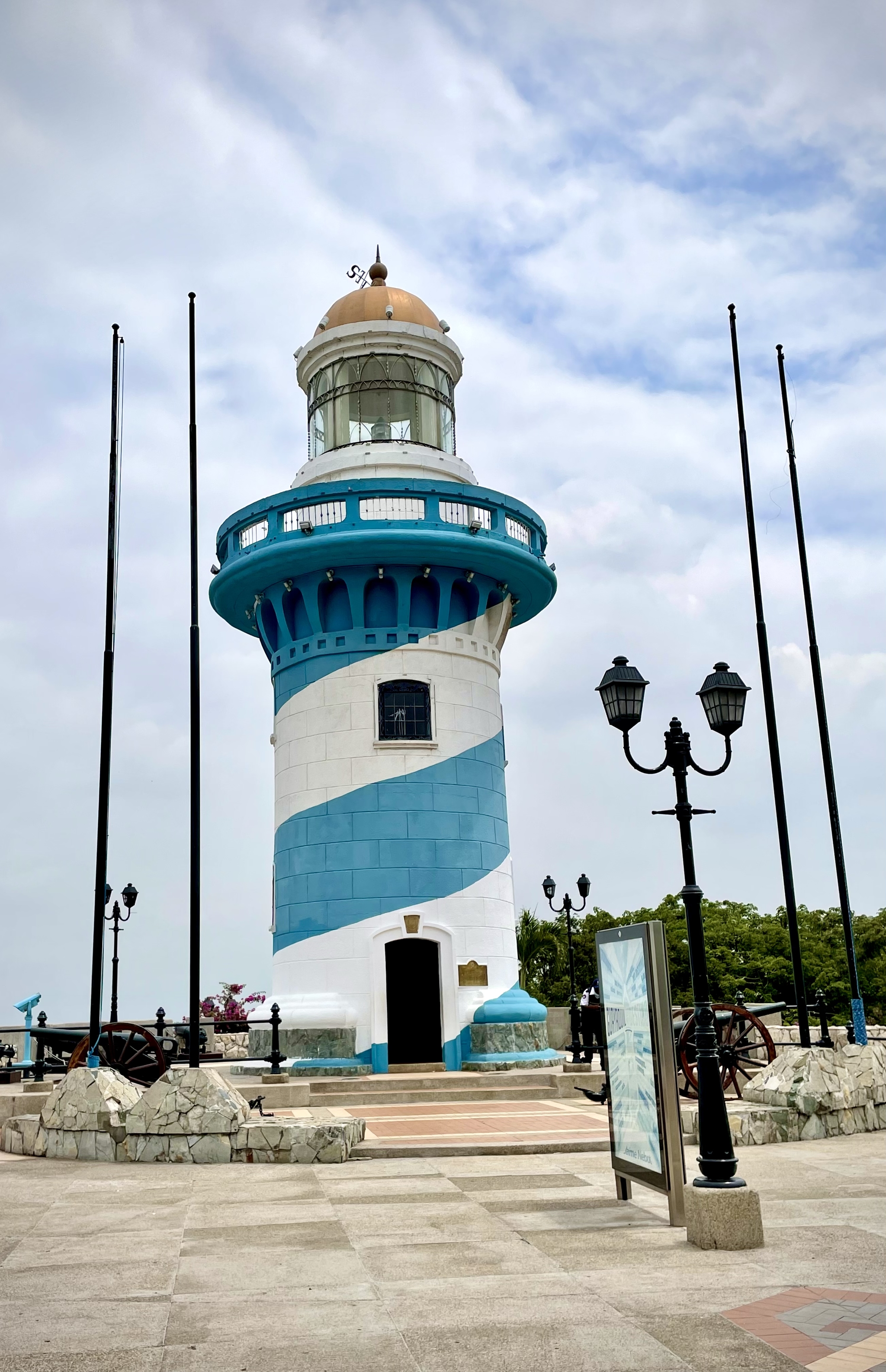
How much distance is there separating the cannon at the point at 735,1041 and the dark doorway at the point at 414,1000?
4346 millimetres

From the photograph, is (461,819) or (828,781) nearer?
(828,781)

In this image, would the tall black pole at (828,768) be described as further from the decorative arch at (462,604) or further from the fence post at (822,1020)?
the decorative arch at (462,604)

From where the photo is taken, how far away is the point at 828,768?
51.3 ft

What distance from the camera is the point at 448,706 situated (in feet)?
71.3

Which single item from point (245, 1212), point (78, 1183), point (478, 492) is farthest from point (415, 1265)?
point (478, 492)

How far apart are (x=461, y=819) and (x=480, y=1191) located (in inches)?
455

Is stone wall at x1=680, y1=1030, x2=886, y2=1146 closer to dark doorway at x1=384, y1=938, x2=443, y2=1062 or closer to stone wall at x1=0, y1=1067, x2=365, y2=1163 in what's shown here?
stone wall at x1=0, y1=1067, x2=365, y2=1163

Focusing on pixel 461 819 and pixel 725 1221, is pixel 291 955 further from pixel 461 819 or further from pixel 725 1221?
pixel 725 1221

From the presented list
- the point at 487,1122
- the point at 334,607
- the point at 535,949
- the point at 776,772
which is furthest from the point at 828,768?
the point at 535,949

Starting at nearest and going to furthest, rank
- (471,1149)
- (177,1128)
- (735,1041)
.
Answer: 1. (177,1128)
2. (471,1149)
3. (735,1041)

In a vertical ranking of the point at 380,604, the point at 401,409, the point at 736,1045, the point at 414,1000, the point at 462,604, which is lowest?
Answer: the point at 736,1045

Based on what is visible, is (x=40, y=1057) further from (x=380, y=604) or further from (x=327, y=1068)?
(x=380, y=604)

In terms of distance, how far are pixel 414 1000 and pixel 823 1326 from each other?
15399mm

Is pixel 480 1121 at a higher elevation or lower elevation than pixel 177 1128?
lower
